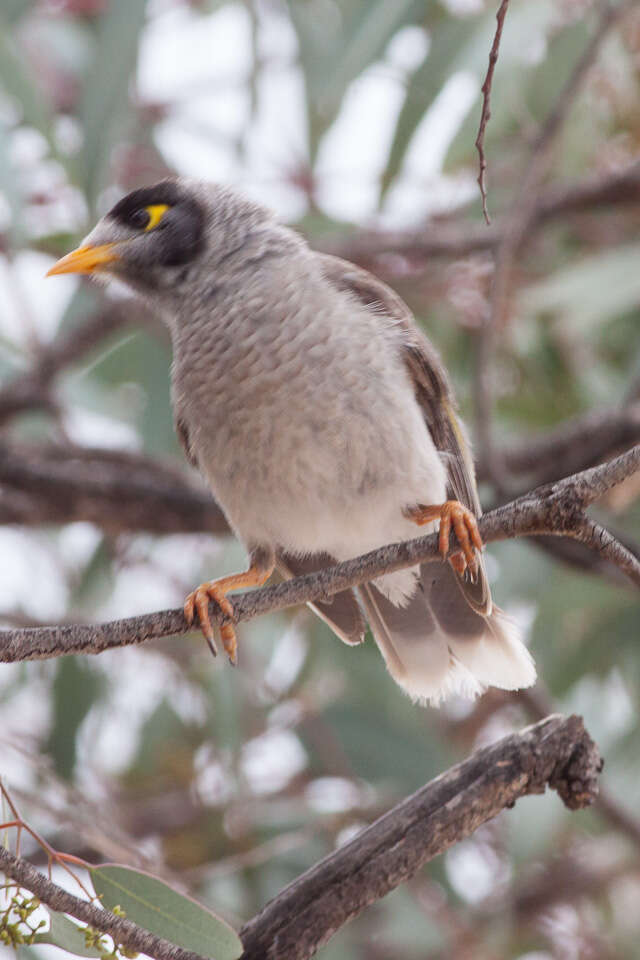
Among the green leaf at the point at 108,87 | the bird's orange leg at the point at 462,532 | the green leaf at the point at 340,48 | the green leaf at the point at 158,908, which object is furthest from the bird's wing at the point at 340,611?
the green leaf at the point at 108,87

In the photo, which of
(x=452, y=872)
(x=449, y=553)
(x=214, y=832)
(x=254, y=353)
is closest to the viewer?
(x=449, y=553)

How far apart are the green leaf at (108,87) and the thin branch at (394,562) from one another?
2.24 metres

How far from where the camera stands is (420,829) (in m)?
2.00

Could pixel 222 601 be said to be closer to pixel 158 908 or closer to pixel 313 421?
pixel 313 421

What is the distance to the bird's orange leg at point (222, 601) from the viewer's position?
2.32 meters

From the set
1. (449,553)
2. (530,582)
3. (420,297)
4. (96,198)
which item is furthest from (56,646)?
(420,297)

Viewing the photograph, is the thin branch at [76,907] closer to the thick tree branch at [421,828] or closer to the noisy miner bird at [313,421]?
the thick tree branch at [421,828]

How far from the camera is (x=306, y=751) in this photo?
4.78 metres

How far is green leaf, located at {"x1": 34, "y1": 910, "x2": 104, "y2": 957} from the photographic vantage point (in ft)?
5.56

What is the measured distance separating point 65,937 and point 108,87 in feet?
9.67

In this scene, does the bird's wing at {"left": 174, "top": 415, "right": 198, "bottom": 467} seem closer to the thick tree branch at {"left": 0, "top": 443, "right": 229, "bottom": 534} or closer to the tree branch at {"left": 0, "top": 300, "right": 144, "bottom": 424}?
the thick tree branch at {"left": 0, "top": 443, "right": 229, "bottom": 534}

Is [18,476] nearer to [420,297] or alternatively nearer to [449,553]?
[420,297]

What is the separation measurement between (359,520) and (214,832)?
2.31 metres

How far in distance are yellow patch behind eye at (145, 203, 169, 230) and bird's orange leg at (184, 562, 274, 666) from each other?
87cm
